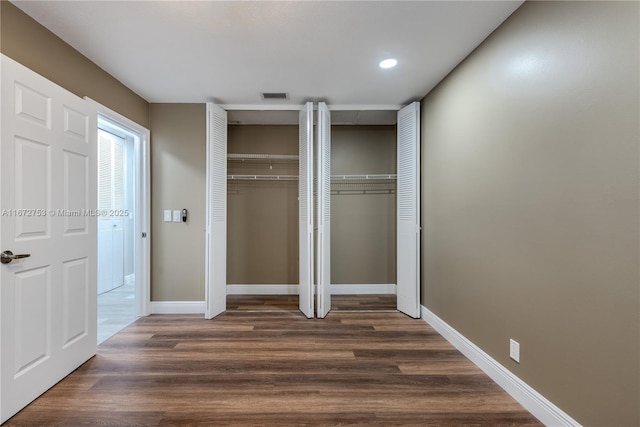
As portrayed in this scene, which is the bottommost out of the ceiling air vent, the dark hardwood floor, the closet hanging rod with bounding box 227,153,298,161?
the dark hardwood floor

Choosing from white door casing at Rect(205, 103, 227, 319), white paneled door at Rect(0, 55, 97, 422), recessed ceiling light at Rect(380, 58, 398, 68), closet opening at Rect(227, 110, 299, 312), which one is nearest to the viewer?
white paneled door at Rect(0, 55, 97, 422)

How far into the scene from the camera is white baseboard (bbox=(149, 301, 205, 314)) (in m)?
3.42

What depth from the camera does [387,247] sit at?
432cm

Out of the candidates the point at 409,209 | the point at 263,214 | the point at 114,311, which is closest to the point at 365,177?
the point at 409,209

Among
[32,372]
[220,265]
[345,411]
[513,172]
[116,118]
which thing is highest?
[116,118]

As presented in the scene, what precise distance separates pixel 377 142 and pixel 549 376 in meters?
3.37

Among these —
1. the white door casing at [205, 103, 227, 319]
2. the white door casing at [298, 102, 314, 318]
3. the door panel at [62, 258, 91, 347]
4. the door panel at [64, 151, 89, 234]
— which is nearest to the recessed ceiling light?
the white door casing at [298, 102, 314, 318]

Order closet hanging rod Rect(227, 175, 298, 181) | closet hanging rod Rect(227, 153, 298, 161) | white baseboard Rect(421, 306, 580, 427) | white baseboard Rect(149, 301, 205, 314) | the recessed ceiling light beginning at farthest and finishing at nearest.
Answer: closet hanging rod Rect(227, 175, 298, 181), closet hanging rod Rect(227, 153, 298, 161), white baseboard Rect(149, 301, 205, 314), the recessed ceiling light, white baseboard Rect(421, 306, 580, 427)

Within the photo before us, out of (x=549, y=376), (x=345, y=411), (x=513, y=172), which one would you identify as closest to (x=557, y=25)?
(x=513, y=172)

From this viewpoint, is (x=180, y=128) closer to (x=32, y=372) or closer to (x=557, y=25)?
(x=32, y=372)

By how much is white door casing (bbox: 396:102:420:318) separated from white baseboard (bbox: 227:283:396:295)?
0.72 meters

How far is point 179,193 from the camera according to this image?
135 inches

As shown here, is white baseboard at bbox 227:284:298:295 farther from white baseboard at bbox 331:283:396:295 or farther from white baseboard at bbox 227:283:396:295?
white baseboard at bbox 331:283:396:295

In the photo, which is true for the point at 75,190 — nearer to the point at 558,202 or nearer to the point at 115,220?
the point at 115,220
